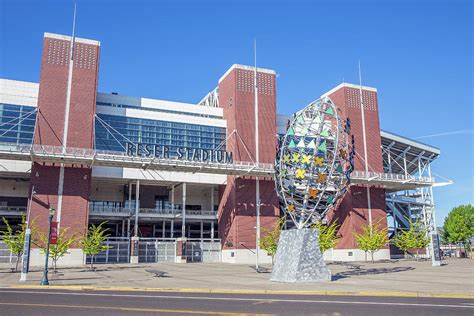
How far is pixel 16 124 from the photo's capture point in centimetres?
5316

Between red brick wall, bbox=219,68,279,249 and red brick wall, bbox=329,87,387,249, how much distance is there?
11.6 metres

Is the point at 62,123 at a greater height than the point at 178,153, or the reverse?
the point at 62,123

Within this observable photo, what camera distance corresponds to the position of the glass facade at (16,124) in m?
53.2

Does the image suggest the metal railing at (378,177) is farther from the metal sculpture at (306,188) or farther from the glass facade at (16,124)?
the glass facade at (16,124)

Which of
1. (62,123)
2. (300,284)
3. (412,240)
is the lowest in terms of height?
(300,284)

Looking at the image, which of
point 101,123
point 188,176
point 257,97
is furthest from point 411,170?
point 101,123

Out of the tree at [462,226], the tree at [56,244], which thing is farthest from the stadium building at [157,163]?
the tree at [462,226]

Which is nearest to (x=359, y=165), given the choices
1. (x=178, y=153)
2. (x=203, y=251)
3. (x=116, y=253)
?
(x=203, y=251)

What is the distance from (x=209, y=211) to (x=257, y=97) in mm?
17836

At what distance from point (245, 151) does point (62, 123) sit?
23.7 metres

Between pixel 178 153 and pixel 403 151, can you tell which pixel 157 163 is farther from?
pixel 403 151

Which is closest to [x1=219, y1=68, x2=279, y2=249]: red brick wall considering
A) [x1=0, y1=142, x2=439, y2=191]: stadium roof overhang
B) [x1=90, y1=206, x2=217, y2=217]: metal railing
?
[x1=0, y1=142, x2=439, y2=191]: stadium roof overhang

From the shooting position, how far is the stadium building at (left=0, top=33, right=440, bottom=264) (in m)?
51.4

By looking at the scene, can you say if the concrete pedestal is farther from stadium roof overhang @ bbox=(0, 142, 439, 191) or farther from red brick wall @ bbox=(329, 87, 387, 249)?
red brick wall @ bbox=(329, 87, 387, 249)
